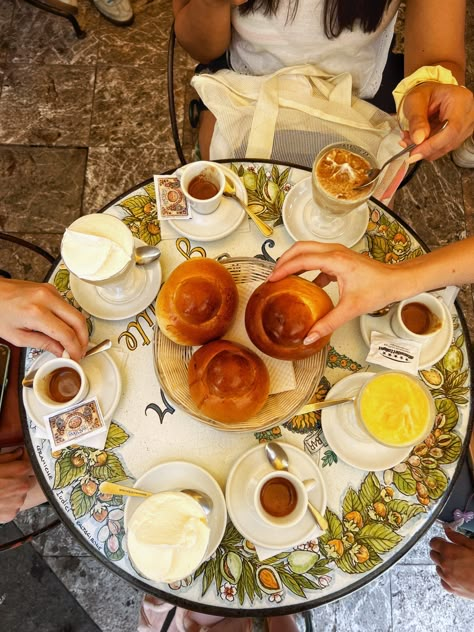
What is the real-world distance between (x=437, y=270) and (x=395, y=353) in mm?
193

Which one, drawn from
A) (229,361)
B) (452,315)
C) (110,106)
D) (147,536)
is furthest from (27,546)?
(110,106)

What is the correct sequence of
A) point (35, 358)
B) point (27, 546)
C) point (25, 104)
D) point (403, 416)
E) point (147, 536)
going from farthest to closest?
point (25, 104), point (27, 546), point (35, 358), point (403, 416), point (147, 536)

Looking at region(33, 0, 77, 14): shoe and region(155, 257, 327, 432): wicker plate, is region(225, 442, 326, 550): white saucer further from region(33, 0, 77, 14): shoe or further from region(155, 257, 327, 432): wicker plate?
region(33, 0, 77, 14): shoe

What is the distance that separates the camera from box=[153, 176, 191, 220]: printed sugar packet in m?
1.07

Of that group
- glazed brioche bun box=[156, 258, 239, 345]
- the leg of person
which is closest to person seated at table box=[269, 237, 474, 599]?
glazed brioche bun box=[156, 258, 239, 345]

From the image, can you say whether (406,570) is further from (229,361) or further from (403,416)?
(229,361)

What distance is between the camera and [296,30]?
120 cm

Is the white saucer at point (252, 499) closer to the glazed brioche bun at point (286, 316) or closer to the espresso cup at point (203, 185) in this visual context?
the glazed brioche bun at point (286, 316)

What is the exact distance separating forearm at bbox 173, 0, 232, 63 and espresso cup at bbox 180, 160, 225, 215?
1.33ft

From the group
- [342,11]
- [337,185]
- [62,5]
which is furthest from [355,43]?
[62,5]

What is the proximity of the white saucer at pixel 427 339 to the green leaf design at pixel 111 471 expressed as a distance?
23.6 inches

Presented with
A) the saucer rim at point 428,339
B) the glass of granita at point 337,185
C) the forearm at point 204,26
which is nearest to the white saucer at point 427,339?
the saucer rim at point 428,339

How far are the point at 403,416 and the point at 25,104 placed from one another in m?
2.12

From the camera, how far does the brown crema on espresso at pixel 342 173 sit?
1.00 metres
